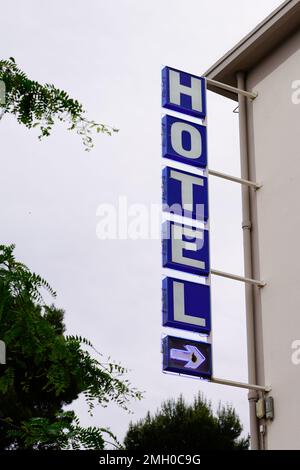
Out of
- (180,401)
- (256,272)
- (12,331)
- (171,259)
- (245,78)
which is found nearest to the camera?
(12,331)

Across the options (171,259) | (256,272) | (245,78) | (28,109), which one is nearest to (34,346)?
(28,109)

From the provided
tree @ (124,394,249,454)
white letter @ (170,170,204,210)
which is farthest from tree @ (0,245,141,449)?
tree @ (124,394,249,454)

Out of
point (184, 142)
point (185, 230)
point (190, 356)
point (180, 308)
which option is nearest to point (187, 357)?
point (190, 356)

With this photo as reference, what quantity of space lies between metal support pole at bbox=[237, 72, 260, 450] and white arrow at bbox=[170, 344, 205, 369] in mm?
835

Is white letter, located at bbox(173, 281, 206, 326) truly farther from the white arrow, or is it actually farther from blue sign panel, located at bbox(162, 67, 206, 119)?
blue sign panel, located at bbox(162, 67, 206, 119)

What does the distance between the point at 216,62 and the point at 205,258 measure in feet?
11.1

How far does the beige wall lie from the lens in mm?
9992

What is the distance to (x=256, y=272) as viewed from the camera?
11016 millimetres

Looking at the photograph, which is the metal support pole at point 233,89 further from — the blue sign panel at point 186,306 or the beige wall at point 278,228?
the blue sign panel at point 186,306

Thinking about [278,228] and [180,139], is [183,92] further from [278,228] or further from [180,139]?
[278,228]

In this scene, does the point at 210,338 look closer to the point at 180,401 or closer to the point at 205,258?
the point at 205,258

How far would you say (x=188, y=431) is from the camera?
1266 inches

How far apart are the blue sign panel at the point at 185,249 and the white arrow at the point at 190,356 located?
0.89 meters

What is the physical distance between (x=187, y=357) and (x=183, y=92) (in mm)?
3440
